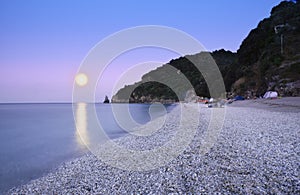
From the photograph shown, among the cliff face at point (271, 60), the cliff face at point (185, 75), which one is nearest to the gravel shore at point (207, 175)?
the cliff face at point (271, 60)

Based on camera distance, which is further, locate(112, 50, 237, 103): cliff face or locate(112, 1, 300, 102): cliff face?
locate(112, 50, 237, 103): cliff face

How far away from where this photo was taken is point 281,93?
26703 mm

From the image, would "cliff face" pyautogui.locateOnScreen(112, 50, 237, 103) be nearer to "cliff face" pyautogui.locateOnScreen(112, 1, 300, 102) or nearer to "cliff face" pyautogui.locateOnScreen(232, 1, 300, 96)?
"cliff face" pyautogui.locateOnScreen(112, 1, 300, 102)

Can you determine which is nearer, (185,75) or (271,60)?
(271,60)

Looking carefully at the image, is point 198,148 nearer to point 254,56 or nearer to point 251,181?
point 251,181

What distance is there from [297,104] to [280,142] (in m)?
14.6

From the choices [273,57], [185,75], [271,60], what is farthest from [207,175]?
[185,75]

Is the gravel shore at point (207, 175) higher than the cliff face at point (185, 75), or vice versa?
the cliff face at point (185, 75)

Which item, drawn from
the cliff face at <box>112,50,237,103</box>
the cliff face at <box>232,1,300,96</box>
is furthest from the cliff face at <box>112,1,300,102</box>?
the cliff face at <box>112,50,237,103</box>

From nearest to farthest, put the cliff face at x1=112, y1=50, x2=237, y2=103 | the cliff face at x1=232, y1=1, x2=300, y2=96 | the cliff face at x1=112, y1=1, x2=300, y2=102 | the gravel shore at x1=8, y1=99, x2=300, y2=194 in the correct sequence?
the gravel shore at x1=8, y1=99, x2=300, y2=194
the cliff face at x1=232, y1=1, x2=300, y2=96
the cliff face at x1=112, y1=1, x2=300, y2=102
the cliff face at x1=112, y1=50, x2=237, y2=103

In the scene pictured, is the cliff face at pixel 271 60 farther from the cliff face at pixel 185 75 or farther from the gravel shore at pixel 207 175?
the gravel shore at pixel 207 175

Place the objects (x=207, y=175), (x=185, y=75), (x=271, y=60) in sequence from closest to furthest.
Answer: (x=207, y=175) → (x=271, y=60) → (x=185, y=75)

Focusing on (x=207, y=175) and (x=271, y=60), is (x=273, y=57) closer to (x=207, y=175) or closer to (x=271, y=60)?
(x=271, y=60)

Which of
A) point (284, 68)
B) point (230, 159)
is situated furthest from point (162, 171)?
point (284, 68)
